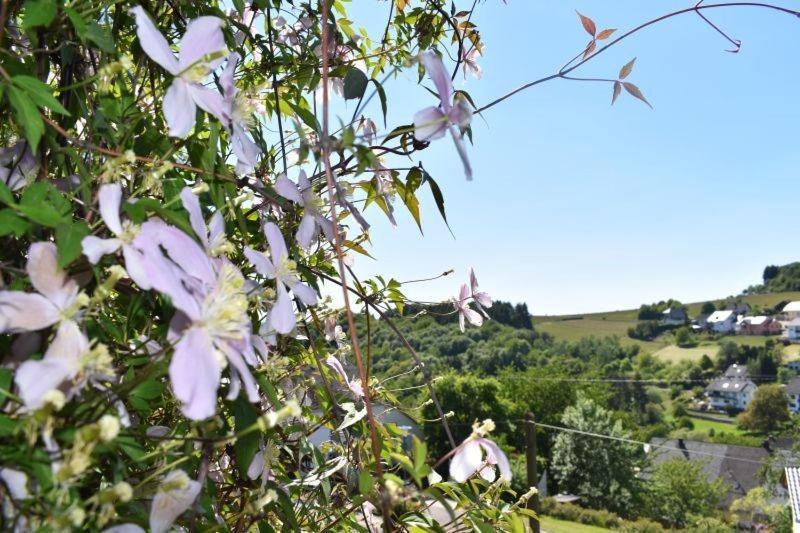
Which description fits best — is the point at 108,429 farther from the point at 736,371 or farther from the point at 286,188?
the point at 736,371

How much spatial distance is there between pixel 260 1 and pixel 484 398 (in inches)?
1039

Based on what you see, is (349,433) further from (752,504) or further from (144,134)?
(752,504)

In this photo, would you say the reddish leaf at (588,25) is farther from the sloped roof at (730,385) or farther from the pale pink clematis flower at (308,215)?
the sloped roof at (730,385)

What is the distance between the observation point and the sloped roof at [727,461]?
99.5 ft

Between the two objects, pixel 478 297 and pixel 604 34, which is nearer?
pixel 604 34

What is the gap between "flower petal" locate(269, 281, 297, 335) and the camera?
1.47 feet

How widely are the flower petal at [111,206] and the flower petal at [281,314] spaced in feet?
0.46

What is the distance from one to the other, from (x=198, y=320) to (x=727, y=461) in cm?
3902

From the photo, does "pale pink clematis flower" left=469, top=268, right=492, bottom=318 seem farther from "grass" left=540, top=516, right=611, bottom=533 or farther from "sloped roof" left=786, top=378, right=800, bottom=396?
"sloped roof" left=786, top=378, right=800, bottom=396

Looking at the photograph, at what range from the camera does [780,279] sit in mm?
59281

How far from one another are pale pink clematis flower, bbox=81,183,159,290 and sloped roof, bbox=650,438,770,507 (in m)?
31.1

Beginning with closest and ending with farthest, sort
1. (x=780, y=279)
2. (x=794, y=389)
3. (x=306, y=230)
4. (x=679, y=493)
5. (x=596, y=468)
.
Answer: (x=306, y=230) → (x=679, y=493) → (x=596, y=468) → (x=794, y=389) → (x=780, y=279)

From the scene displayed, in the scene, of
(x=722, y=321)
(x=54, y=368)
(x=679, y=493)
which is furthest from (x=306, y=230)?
(x=722, y=321)

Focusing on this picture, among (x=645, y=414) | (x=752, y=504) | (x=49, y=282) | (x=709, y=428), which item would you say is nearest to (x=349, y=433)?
(x=49, y=282)
